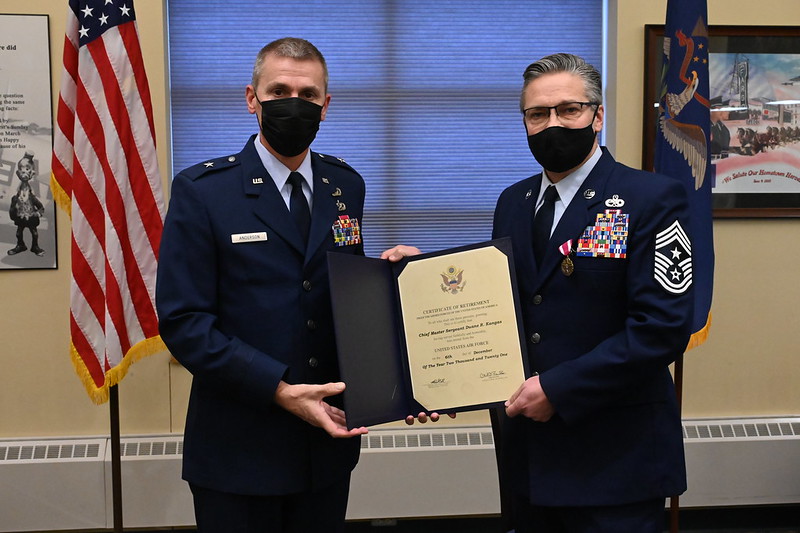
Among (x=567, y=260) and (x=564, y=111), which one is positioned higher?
(x=564, y=111)

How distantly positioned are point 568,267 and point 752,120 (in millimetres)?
2225

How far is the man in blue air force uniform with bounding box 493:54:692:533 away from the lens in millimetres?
1520

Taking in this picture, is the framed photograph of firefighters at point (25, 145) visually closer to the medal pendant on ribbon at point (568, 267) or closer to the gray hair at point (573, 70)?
the gray hair at point (573, 70)

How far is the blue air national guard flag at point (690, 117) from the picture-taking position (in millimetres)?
2604

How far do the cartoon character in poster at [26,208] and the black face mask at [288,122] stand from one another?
1.85 m

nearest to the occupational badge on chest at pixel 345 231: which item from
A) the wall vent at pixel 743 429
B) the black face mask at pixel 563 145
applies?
the black face mask at pixel 563 145

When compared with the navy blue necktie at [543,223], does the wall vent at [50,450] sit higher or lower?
lower

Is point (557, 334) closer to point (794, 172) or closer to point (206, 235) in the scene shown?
point (206, 235)

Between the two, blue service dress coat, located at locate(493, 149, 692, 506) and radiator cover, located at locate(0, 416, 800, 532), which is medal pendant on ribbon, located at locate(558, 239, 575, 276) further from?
radiator cover, located at locate(0, 416, 800, 532)

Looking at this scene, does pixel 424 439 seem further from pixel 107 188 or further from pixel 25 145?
pixel 25 145

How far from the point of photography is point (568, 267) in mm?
1563

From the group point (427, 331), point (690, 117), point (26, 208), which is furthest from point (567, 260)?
point (26, 208)

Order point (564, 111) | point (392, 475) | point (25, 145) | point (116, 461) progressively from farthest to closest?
point (392, 475) < point (25, 145) < point (116, 461) < point (564, 111)

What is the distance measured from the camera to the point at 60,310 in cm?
317
